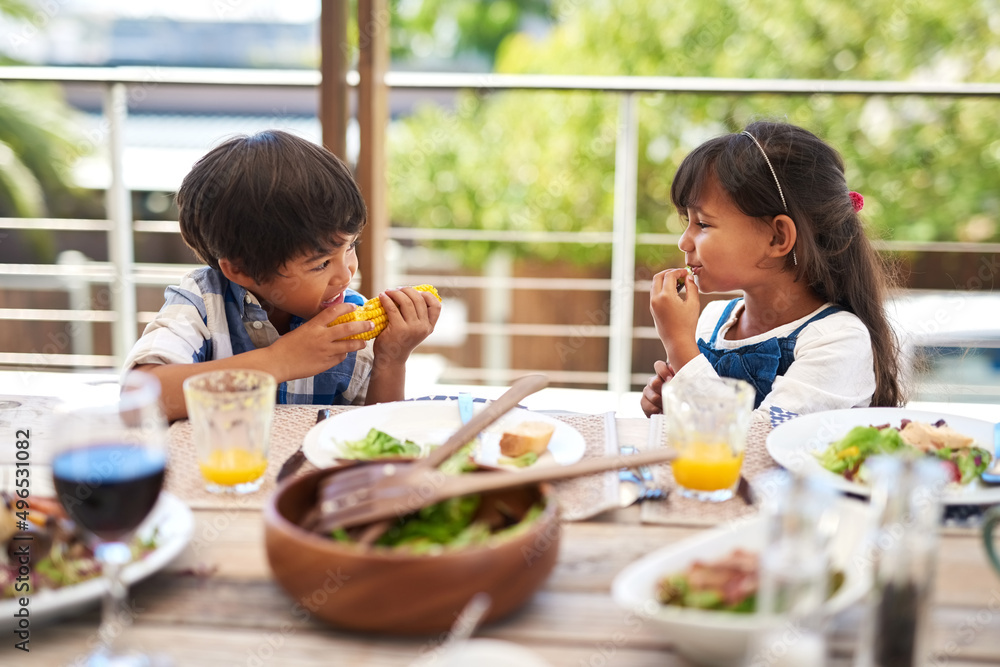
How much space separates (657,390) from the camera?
64.3 inches

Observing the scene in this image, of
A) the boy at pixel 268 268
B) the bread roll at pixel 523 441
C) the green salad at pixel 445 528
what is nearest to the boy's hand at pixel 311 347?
the boy at pixel 268 268

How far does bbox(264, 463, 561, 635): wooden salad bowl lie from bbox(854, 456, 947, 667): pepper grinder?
0.81ft

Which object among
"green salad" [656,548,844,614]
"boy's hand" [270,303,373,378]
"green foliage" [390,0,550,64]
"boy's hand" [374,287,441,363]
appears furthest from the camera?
"green foliage" [390,0,550,64]

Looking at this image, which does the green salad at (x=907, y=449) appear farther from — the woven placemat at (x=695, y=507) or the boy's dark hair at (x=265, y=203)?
the boy's dark hair at (x=265, y=203)

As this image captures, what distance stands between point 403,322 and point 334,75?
4.12 feet

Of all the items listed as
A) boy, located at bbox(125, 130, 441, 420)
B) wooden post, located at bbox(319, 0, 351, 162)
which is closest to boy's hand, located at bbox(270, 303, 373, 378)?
boy, located at bbox(125, 130, 441, 420)

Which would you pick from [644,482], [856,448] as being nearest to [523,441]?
[644,482]

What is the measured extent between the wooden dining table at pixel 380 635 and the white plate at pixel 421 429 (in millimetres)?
211

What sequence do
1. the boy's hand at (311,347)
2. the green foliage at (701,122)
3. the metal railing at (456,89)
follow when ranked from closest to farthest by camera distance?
the boy's hand at (311,347) < the metal railing at (456,89) < the green foliage at (701,122)

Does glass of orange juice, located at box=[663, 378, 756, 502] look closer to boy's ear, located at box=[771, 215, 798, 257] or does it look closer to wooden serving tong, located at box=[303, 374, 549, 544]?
wooden serving tong, located at box=[303, 374, 549, 544]

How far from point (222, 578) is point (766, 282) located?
1290mm

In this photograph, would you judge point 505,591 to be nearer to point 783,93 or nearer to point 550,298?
point 783,93

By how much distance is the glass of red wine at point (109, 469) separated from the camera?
2.06 feet

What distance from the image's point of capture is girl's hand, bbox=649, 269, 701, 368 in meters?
1.60
